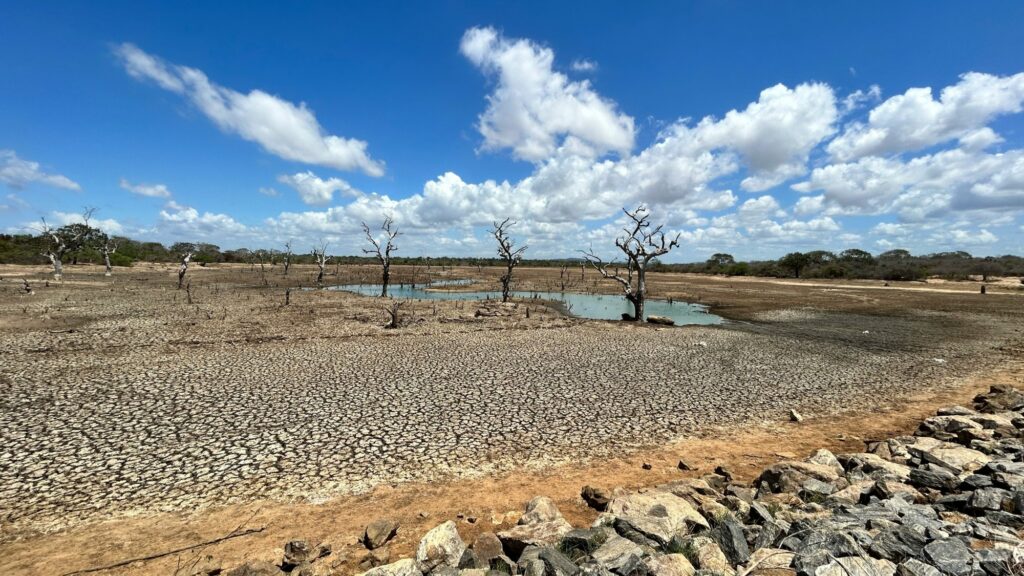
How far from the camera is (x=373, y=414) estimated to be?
12461 millimetres

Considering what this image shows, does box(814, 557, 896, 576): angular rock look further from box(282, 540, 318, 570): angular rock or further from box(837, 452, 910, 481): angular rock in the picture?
box(282, 540, 318, 570): angular rock

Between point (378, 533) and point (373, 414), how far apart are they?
19.8ft

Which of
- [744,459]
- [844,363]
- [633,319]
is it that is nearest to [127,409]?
[744,459]

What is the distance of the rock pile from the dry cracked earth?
10.9 ft

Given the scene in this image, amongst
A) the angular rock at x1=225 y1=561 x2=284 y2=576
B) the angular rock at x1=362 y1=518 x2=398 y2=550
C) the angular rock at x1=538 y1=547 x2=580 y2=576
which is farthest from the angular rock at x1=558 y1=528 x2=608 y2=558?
the angular rock at x1=225 y1=561 x2=284 y2=576

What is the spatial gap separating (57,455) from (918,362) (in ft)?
103

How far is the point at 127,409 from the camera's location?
1229 cm

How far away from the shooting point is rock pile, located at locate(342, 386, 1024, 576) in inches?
197

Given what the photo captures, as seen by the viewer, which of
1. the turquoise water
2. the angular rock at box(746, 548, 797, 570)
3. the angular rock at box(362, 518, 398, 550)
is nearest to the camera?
the angular rock at box(746, 548, 797, 570)

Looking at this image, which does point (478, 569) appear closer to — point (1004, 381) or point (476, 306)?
point (1004, 381)

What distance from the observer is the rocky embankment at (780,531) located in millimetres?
5012

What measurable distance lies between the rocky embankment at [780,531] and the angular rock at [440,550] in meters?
0.01

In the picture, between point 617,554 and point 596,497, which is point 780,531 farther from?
point 596,497

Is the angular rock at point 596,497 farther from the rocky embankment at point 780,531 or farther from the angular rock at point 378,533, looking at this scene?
the angular rock at point 378,533
